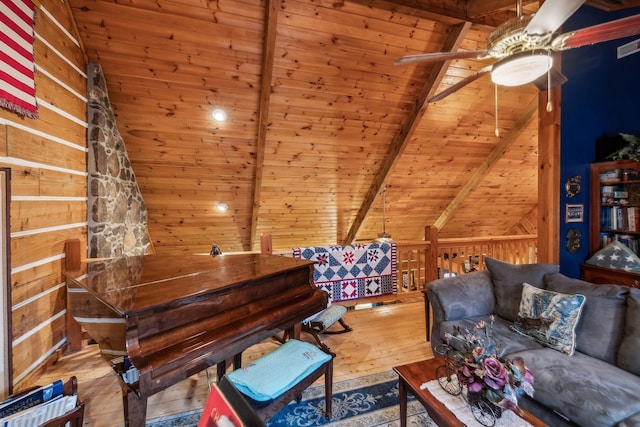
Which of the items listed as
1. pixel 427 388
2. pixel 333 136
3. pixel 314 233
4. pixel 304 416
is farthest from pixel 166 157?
pixel 427 388

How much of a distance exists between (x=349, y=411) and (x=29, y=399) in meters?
1.80

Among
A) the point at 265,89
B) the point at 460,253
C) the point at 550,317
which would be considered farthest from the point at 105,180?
the point at 460,253

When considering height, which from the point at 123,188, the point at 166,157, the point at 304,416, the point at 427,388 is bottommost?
the point at 304,416

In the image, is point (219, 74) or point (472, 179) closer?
point (219, 74)

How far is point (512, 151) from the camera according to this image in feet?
17.3

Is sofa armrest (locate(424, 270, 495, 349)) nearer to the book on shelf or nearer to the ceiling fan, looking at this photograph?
the ceiling fan

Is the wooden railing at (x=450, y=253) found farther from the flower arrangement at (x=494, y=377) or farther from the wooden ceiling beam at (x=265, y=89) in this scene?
the flower arrangement at (x=494, y=377)

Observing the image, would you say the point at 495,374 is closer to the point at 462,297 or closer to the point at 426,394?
the point at 426,394

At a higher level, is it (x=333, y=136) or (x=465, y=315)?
(x=333, y=136)

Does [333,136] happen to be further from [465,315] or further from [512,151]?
[512,151]

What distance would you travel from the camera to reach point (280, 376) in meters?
1.56

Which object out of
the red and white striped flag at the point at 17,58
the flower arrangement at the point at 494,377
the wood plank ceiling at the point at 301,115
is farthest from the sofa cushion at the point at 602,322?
the red and white striped flag at the point at 17,58

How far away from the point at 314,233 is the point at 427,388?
4.57 metres

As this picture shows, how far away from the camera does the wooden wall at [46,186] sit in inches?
84.1
